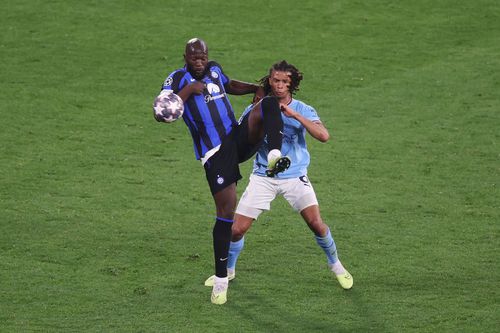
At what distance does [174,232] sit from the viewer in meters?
12.8

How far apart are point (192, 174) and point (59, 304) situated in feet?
17.1

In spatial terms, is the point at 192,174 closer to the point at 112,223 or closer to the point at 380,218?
the point at 112,223

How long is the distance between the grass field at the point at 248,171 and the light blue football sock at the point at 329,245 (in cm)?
34

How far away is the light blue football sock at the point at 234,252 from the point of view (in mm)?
10781

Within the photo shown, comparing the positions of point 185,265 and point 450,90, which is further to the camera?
point 450,90

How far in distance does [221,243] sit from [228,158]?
2.92 feet

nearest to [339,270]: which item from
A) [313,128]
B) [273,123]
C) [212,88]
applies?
[313,128]

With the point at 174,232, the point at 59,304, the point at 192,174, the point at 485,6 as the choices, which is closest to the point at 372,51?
the point at 485,6

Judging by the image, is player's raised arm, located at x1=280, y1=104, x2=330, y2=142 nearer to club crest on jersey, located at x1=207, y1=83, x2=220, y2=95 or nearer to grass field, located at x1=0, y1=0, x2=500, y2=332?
club crest on jersey, located at x1=207, y1=83, x2=220, y2=95

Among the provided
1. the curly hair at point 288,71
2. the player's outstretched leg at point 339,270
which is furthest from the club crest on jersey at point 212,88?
the player's outstretched leg at point 339,270

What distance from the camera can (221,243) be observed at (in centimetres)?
1021

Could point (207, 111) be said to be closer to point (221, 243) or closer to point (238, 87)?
point (238, 87)

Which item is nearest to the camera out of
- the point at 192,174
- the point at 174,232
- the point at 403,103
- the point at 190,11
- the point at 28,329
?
the point at 28,329

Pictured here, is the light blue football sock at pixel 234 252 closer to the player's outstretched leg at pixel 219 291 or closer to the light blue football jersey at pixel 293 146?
the player's outstretched leg at pixel 219 291
